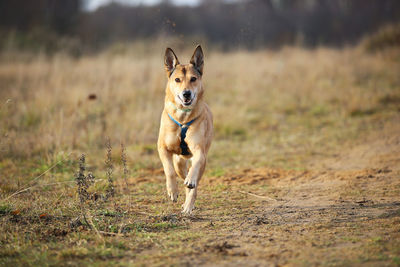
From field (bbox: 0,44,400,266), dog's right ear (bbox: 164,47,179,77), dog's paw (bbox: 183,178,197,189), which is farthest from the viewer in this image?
dog's right ear (bbox: 164,47,179,77)

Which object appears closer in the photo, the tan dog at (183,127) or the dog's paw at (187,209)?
the dog's paw at (187,209)

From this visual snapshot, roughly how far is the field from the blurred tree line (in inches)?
252

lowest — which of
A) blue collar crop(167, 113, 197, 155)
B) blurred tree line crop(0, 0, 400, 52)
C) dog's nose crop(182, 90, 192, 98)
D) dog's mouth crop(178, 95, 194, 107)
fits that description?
blue collar crop(167, 113, 197, 155)

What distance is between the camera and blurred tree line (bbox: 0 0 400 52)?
861 inches

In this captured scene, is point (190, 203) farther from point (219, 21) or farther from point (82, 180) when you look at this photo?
point (219, 21)

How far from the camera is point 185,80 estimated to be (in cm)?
507

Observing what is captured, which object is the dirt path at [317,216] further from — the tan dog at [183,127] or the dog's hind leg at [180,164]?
the dog's hind leg at [180,164]

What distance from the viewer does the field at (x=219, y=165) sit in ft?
11.5

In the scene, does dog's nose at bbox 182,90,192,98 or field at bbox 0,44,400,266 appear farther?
dog's nose at bbox 182,90,192,98

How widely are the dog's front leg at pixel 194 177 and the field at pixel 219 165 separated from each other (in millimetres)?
239

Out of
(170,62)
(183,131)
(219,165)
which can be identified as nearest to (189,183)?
(183,131)

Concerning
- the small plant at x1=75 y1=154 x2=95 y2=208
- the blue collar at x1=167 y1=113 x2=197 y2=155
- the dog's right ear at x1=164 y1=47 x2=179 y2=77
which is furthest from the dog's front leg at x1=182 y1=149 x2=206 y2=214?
the dog's right ear at x1=164 y1=47 x2=179 y2=77

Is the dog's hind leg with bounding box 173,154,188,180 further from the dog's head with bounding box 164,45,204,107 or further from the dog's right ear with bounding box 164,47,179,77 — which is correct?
the dog's right ear with bounding box 164,47,179,77

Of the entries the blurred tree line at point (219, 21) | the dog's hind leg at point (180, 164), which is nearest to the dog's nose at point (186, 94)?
the dog's hind leg at point (180, 164)
